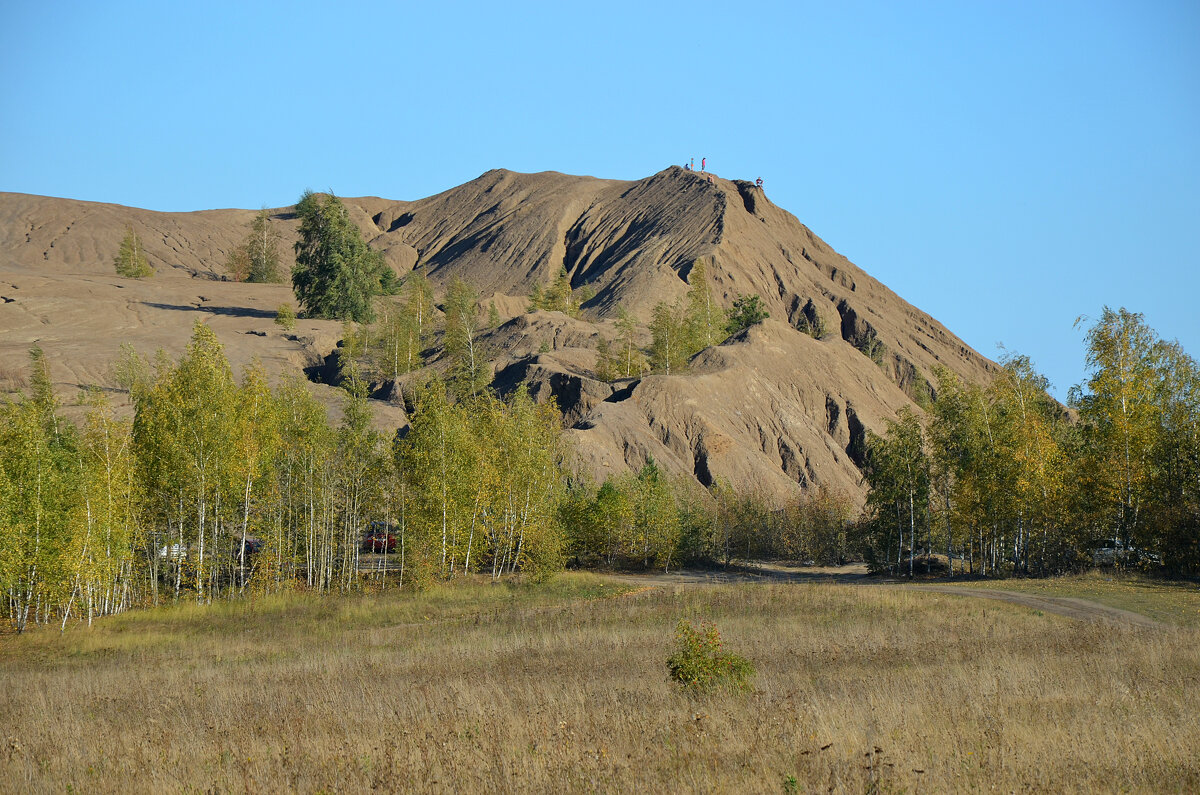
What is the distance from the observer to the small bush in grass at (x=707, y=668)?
15836 millimetres

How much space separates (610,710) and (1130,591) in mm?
27650

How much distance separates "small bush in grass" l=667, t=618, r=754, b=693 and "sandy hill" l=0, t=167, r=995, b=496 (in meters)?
56.1

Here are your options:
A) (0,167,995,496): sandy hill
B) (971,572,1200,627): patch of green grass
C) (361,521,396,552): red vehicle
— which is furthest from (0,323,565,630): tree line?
(0,167,995,496): sandy hill

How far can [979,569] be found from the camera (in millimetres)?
49719

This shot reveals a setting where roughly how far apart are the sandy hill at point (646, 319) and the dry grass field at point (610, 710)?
160 ft

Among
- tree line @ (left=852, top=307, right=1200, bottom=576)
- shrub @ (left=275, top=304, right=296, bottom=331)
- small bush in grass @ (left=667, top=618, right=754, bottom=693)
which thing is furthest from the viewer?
shrub @ (left=275, top=304, right=296, bottom=331)

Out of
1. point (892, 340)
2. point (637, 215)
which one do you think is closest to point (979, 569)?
point (892, 340)

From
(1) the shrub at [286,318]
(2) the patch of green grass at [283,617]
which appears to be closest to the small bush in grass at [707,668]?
(2) the patch of green grass at [283,617]

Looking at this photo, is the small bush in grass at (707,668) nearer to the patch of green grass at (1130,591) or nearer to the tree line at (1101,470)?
the patch of green grass at (1130,591)

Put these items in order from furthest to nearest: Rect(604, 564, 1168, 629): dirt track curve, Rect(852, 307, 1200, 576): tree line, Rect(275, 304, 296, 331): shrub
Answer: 1. Rect(275, 304, 296, 331): shrub
2. Rect(852, 307, 1200, 576): tree line
3. Rect(604, 564, 1168, 629): dirt track curve

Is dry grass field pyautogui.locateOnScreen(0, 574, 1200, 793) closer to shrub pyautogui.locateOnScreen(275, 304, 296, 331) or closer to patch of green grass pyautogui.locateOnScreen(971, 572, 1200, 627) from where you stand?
patch of green grass pyautogui.locateOnScreen(971, 572, 1200, 627)

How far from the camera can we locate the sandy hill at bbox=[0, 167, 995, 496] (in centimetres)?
8744

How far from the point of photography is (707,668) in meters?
16.1

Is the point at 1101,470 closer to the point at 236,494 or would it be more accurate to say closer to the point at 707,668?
the point at 707,668
